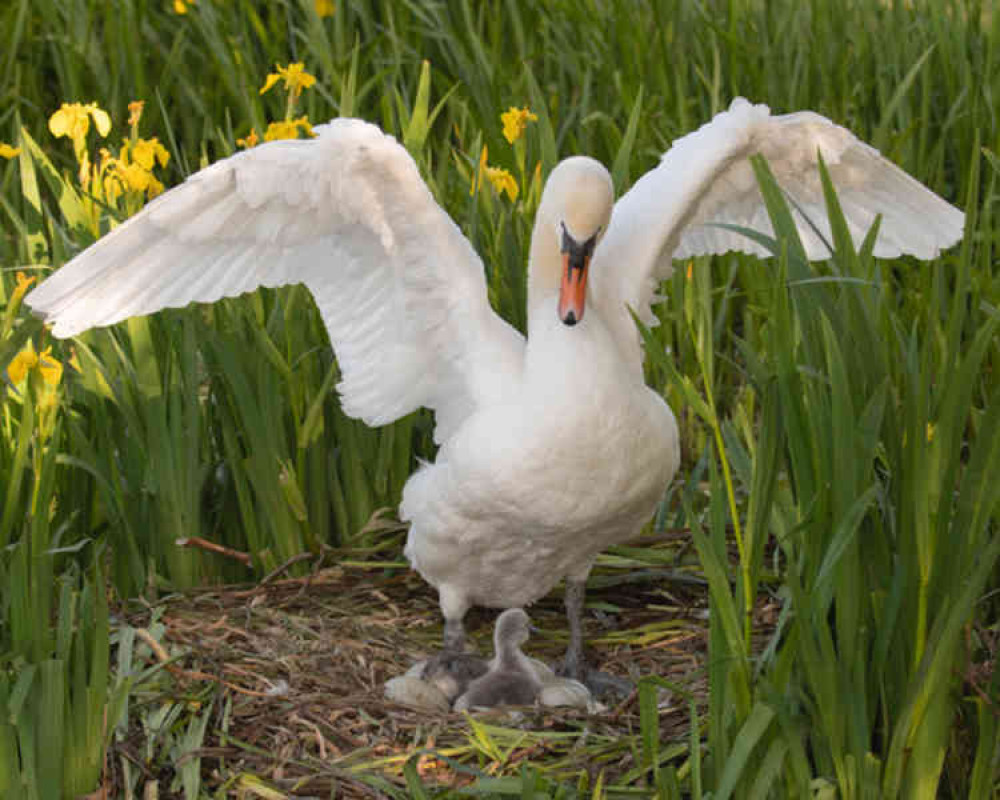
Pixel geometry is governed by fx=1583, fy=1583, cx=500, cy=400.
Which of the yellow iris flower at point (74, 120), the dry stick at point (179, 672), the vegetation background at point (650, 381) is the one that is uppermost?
the yellow iris flower at point (74, 120)

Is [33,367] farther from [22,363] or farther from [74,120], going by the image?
[74,120]

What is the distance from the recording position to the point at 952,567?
90.7 inches

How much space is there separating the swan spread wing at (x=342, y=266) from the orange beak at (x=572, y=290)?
9.5 inches

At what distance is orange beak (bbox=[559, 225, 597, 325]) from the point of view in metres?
2.97

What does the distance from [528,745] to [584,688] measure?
29 cm

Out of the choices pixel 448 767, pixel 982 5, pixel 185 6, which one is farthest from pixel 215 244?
pixel 982 5

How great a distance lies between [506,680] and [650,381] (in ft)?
4.09

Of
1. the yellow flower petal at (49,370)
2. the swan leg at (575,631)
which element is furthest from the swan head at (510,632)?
the yellow flower petal at (49,370)

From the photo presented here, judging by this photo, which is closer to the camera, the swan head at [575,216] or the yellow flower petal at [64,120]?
the swan head at [575,216]

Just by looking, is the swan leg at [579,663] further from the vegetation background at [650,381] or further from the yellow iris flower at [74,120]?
the yellow iris flower at [74,120]

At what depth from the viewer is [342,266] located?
336 centimetres

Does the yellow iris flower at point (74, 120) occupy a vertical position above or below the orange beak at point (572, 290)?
above

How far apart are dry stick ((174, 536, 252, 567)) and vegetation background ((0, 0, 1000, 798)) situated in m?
0.04

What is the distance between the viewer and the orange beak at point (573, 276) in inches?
117
